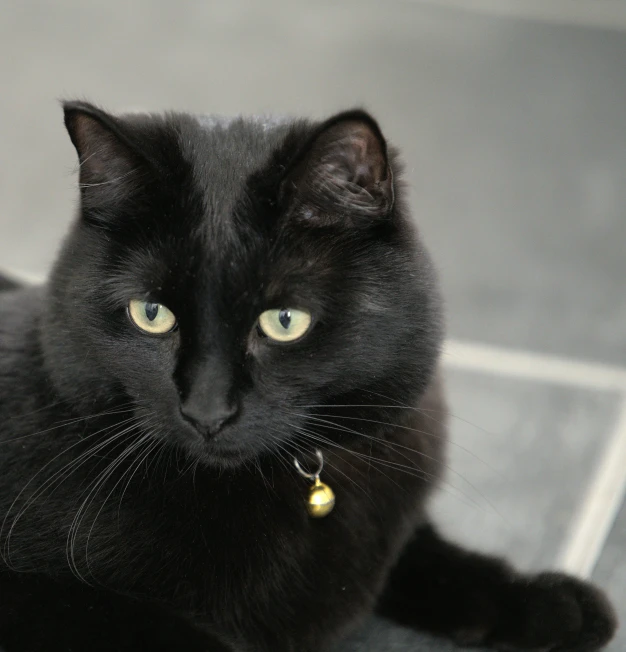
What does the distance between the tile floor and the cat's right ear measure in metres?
0.63

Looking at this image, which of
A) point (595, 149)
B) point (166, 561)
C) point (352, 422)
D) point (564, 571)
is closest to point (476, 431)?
point (564, 571)

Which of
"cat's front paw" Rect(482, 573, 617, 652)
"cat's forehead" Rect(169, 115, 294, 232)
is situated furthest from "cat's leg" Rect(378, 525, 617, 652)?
"cat's forehead" Rect(169, 115, 294, 232)

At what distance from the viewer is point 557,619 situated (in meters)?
1.14

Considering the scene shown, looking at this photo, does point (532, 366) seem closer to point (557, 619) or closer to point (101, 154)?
point (557, 619)

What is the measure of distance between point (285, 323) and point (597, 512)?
69cm

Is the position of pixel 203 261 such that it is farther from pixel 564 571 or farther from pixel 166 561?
pixel 564 571

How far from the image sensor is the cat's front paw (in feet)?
3.76

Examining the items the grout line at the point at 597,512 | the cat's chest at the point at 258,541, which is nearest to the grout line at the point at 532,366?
the grout line at the point at 597,512

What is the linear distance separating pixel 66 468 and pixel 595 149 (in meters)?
1.86

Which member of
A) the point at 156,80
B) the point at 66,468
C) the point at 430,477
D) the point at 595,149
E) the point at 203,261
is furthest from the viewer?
the point at 156,80

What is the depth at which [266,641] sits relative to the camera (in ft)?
3.46

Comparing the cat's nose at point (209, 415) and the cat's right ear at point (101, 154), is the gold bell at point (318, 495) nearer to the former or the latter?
the cat's nose at point (209, 415)

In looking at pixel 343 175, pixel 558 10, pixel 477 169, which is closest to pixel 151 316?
pixel 343 175

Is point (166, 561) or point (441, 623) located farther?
point (441, 623)
